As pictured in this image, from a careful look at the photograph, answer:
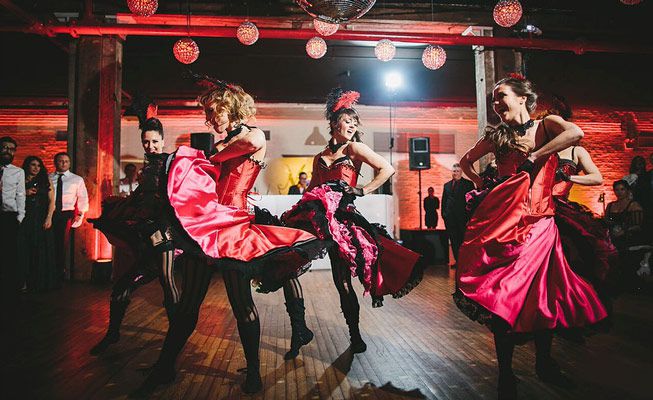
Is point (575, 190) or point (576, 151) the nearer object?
point (576, 151)

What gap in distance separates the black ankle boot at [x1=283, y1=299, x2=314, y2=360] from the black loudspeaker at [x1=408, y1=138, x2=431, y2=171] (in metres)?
8.26

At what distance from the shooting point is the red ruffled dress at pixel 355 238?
7.93ft

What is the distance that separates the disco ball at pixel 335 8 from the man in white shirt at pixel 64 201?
13.7 feet

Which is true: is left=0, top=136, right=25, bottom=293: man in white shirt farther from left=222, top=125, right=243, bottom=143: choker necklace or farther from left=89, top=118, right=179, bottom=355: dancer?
left=222, top=125, right=243, bottom=143: choker necklace

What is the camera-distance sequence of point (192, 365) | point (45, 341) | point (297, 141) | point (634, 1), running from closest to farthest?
point (192, 365) < point (45, 341) < point (634, 1) < point (297, 141)

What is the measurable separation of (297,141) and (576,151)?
847cm

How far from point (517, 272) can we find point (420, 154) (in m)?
8.86

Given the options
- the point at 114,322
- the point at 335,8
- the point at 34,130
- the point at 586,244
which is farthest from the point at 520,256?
the point at 34,130

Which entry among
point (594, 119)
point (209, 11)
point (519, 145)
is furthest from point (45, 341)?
point (594, 119)

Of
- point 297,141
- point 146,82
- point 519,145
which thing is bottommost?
point 519,145

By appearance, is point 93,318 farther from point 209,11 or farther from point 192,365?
point 209,11

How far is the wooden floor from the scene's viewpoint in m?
2.10

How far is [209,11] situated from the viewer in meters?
6.53

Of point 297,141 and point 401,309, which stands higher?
point 297,141
